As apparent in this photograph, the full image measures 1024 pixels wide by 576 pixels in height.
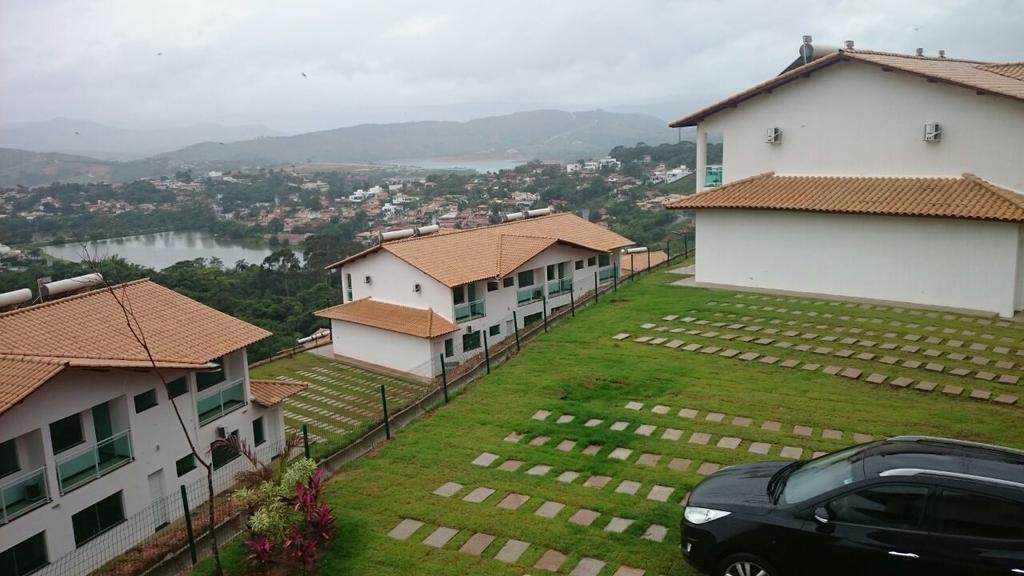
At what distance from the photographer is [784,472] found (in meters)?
7.20

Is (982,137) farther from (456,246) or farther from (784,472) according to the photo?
(456,246)

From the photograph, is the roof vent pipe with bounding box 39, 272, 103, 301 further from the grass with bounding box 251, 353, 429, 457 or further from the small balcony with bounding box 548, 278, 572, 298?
the small balcony with bounding box 548, 278, 572, 298

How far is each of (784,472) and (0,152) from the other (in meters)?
169

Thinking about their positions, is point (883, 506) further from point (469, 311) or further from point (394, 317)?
point (394, 317)

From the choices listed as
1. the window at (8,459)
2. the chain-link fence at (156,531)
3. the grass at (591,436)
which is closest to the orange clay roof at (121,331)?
the window at (8,459)

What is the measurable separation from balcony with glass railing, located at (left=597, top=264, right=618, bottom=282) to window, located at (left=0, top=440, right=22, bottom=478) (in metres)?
23.7

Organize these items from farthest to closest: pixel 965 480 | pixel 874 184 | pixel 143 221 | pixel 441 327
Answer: pixel 143 221
pixel 441 327
pixel 874 184
pixel 965 480

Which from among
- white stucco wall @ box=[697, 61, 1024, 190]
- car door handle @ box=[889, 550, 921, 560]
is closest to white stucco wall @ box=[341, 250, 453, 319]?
white stucco wall @ box=[697, 61, 1024, 190]

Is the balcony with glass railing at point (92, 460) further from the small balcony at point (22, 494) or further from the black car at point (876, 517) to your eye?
the black car at point (876, 517)

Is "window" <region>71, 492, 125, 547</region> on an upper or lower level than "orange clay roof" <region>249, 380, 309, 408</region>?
lower

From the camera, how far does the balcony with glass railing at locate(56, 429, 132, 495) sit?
1241cm

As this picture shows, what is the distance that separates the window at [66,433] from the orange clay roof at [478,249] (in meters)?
A: 14.2

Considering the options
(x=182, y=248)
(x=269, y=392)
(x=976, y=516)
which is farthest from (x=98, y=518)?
(x=182, y=248)

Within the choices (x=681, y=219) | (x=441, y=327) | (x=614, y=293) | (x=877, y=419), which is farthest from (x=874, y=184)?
(x=681, y=219)
